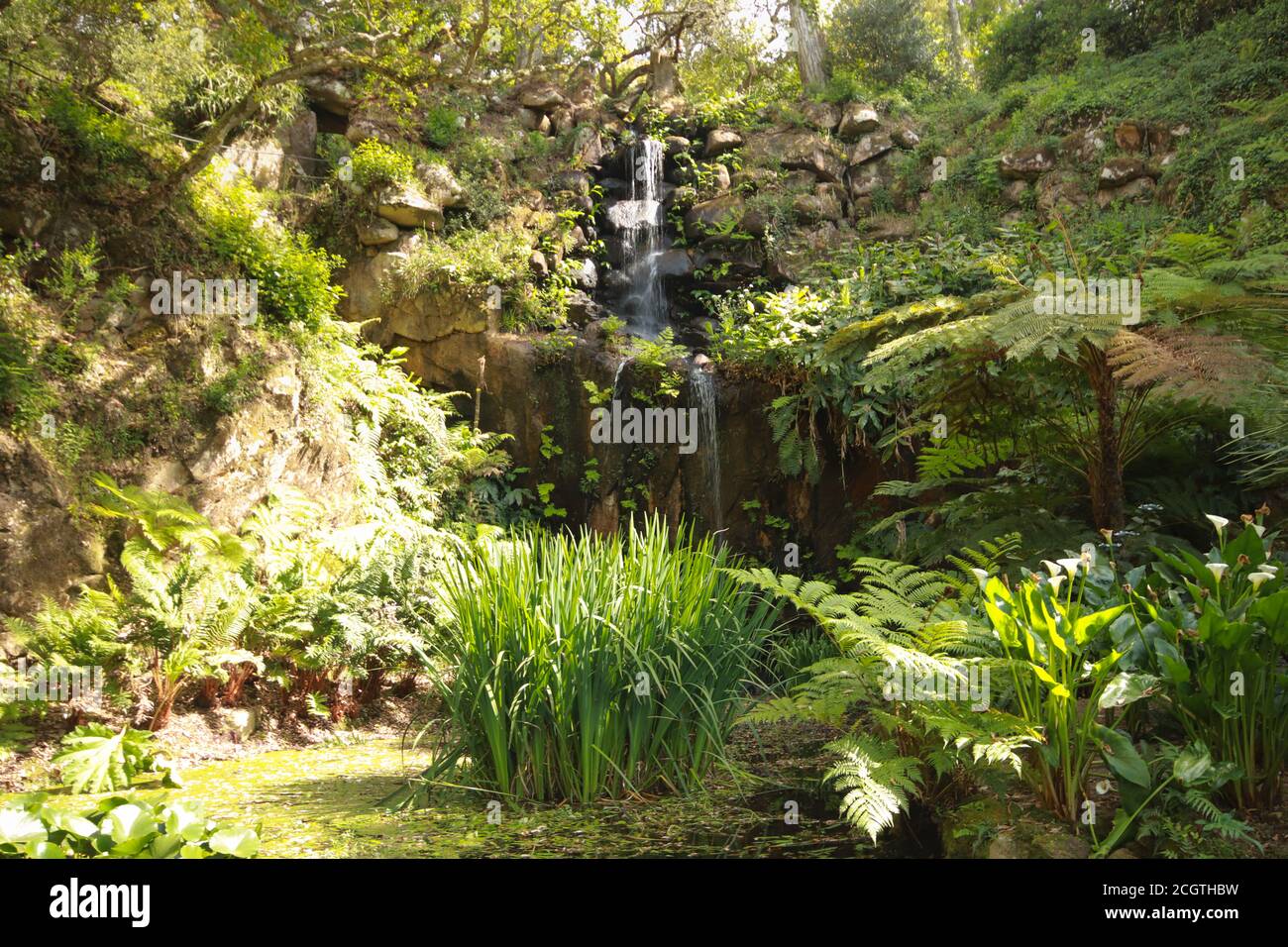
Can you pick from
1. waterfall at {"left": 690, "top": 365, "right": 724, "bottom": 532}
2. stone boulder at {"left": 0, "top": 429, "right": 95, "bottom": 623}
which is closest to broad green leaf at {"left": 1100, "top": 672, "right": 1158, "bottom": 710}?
stone boulder at {"left": 0, "top": 429, "right": 95, "bottom": 623}

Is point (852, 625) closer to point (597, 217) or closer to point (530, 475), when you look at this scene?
point (530, 475)

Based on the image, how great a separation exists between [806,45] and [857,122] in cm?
269

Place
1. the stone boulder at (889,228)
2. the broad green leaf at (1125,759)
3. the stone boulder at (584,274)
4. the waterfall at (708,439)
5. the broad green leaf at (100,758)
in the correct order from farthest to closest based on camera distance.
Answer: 1. the stone boulder at (889,228)
2. the stone boulder at (584,274)
3. the waterfall at (708,439)
4. the broad green leaf at (100,758)
5. the broad green leaf at (1125,759)

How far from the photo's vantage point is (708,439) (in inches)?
313

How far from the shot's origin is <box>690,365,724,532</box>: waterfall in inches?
308

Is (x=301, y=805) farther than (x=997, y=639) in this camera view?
Yes

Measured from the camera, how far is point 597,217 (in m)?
10.8

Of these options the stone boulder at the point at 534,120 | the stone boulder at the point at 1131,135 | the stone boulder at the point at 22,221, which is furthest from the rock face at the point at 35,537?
the stone boulder at the point at 1131,135

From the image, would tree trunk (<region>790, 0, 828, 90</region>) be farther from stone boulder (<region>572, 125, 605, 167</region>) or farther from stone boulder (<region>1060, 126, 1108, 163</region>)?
stone boulder (<region>1060, 126, 1108, 163</region>)

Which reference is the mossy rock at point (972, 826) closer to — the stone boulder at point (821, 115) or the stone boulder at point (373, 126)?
the stone boulder at point (373, 126)

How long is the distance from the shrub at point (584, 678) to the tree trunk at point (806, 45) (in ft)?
42.0

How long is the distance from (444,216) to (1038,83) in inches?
355

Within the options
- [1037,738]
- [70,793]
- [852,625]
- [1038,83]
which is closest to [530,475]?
[70,793]

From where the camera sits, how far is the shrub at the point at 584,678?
304cm
